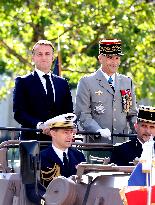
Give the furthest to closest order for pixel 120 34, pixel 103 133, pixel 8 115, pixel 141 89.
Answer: pixel 8 115 < pixel 141 89 < pixel 120 34 < pixel 103 133

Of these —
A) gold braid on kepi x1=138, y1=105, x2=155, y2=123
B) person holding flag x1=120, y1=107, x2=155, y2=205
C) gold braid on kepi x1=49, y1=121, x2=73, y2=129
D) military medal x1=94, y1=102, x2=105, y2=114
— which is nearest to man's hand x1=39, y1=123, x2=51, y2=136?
gold braid on kepi x1=49, y1=121, x2=73, y2=129

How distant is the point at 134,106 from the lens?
10688mm

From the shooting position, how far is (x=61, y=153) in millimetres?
8836

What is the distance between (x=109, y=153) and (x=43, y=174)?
50.4 inches

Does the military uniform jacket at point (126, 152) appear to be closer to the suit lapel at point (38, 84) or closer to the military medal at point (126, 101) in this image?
the suit lapel at point (38, 84)

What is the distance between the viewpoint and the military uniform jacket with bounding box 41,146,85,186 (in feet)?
28.2

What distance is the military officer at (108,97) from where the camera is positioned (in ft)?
33.9

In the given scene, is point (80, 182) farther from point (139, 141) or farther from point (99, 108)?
point (99, 108)

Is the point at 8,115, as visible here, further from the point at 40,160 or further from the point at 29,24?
the point at 40,160

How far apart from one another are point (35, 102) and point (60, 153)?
1174 mm

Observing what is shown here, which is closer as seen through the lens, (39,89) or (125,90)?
(39,89)

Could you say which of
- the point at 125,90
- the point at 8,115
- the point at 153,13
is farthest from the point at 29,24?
the point at 8,115

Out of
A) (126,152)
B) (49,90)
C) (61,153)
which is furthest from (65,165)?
(49,90)

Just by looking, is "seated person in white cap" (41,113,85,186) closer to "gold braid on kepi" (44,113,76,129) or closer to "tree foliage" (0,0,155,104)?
"gold braid on kepi" (44,113,76,129)
